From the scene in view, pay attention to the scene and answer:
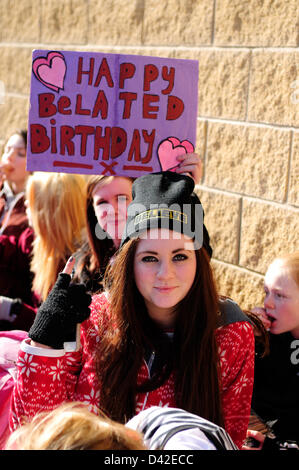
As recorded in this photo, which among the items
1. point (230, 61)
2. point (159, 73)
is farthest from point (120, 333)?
point (230, 61)

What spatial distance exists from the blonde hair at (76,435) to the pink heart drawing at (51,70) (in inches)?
67.4

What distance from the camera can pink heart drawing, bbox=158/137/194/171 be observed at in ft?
8.82

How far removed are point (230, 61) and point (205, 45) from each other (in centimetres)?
25

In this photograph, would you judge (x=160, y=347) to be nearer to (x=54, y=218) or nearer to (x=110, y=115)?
(x=110, y=115)

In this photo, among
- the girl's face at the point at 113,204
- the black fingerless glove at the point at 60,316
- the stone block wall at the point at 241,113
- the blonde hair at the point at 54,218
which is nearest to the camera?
the black fingerless glove at the point at 60,316

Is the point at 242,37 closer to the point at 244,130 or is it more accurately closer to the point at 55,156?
the point at 244,130

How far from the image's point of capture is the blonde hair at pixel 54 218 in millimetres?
3637

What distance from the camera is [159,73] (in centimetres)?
269

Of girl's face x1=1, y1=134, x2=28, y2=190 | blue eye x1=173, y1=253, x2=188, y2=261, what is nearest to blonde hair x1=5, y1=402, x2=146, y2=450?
blue eye x1=173, y1=253, x2=188, y2=261

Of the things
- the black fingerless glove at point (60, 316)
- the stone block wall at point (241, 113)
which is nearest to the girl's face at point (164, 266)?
the black fingerless glove at point (60, 316)

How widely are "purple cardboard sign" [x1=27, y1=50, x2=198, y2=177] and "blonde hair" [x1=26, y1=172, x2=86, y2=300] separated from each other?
3.00 ft

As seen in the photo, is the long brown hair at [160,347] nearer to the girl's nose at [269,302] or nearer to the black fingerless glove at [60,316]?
the black fingerless glove at [60,316]
